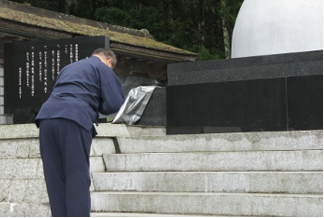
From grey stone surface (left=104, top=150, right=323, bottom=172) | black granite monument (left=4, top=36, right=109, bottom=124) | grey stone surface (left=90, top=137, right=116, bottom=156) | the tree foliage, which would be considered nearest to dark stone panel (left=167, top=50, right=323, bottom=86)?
black granite monument (left=4, top=36, right=109, bottom=124)

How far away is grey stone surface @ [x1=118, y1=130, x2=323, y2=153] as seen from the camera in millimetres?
7652

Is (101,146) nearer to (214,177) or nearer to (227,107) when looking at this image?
(214,177)

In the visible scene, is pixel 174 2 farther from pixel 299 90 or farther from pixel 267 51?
pixel 299 90

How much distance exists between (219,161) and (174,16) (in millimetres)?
18278

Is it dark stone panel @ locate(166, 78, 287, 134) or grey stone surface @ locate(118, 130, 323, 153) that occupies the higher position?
dark stone panel @ locate(166, 78, 287, 134)

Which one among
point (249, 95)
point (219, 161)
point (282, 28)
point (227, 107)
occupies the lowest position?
point (219, 161)

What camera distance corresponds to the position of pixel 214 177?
6.88 metres

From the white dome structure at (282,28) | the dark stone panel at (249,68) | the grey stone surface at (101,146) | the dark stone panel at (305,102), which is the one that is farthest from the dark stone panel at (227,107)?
the grey stone surface at (101,146)

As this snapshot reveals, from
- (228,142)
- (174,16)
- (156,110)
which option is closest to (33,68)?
(156,110)

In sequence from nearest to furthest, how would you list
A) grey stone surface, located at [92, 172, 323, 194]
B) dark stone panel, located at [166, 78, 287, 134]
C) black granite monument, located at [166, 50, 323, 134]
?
grey stone surface, located at [92, 172, 323, 194] < black granite monument, located at [166, 50, 323, 134] < dark stone panel, located at [166, 78, 287, 134]

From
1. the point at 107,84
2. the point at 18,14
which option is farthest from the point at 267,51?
the point at 107,84

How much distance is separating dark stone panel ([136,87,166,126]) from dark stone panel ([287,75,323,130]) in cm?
261

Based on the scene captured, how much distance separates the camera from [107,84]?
16.5ft

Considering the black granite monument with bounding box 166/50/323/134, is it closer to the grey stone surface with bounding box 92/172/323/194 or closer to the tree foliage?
the grey stone surface with bounding box 92/172/323/194
